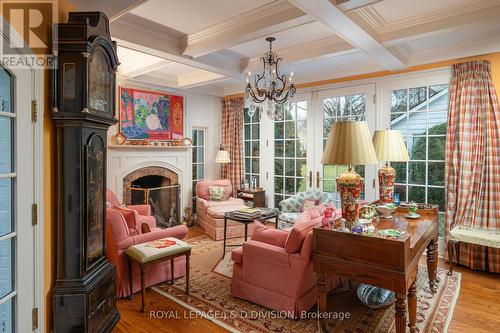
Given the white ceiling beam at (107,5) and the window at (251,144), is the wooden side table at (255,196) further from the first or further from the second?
the white ceiling beam at (107,5)

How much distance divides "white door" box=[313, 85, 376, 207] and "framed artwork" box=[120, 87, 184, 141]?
104 inches

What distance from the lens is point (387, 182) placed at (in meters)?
3.17

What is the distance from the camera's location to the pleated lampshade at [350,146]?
7.22ft

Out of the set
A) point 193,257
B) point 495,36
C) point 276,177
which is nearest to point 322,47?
point 495,36

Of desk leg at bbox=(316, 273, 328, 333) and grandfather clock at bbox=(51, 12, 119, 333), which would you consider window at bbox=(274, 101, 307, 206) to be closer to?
desk leg at bbox=(316, 273, 328, 333)

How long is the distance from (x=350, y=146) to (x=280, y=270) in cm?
123

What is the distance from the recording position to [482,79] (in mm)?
3697

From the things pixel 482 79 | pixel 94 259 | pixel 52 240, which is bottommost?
pixel 94 259

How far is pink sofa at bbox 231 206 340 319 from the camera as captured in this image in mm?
2549

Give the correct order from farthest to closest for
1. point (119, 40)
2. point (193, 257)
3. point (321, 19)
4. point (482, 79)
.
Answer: point (193, 257), point (482, 79), point (119, 40), point (321, 19)

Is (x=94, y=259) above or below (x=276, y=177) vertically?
below

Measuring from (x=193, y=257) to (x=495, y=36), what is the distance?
455 centimetres

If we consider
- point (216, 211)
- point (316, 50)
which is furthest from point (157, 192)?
point (316, 50)

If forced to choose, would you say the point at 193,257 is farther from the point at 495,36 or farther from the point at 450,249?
the point at 495,36
